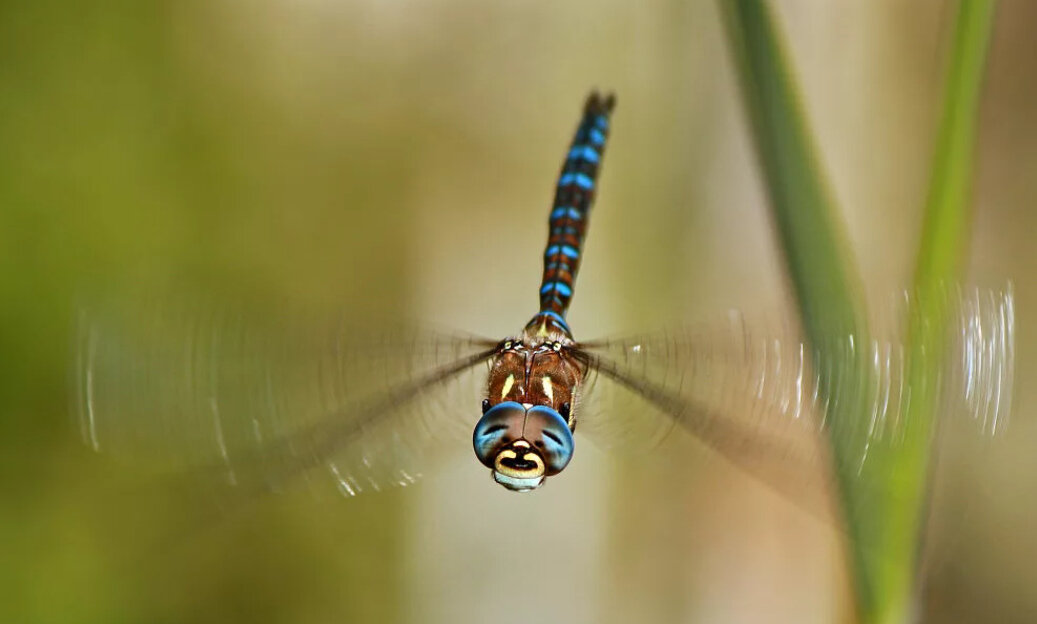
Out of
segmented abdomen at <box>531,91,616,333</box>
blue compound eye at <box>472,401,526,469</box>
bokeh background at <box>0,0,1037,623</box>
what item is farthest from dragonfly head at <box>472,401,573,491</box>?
bokeh background at <box>0,0,1037,623</box>

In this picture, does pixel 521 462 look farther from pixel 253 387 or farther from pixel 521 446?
pixel 253 387

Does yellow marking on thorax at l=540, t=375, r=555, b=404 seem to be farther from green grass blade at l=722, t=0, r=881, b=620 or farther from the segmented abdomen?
green grass blade at l=722, t=0, r=881, b=620

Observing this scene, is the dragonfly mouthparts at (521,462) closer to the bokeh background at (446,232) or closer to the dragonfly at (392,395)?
the dragonfly at (392,395)

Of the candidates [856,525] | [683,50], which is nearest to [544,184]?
[683,50]

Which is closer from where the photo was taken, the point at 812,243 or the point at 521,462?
the point at 812,243

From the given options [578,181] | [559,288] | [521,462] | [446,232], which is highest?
[446,232]

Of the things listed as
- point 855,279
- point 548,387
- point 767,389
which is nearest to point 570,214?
point 548,387

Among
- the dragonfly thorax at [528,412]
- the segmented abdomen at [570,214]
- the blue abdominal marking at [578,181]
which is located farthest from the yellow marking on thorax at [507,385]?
the blue abdominal marking at [578,181]

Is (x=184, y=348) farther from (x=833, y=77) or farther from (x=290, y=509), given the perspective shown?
(x=833, y=77)
